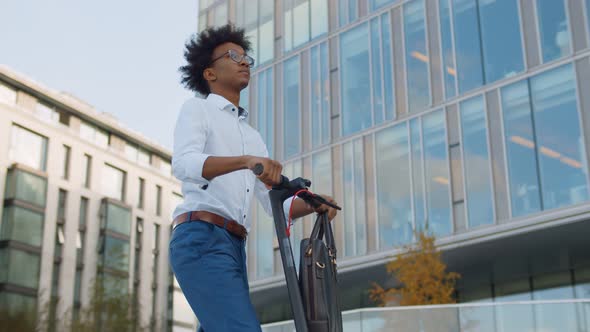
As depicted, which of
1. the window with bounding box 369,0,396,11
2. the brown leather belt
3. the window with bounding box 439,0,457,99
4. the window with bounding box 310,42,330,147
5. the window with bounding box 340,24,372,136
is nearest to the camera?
the brown leather belt

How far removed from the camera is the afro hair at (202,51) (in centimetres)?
405

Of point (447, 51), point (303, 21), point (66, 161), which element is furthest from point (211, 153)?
point (66, 161)

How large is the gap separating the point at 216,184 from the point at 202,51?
0.80m

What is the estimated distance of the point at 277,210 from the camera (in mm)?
3422

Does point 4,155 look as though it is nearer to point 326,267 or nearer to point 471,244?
point 471,244

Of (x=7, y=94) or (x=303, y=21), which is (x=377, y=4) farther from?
(x=7, y=94)

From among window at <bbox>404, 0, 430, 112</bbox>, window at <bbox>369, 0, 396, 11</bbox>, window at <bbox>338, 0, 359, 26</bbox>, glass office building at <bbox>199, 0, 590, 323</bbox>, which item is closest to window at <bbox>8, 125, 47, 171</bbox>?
glass office building at <bbox>199, 0, 590, 323</bbox>

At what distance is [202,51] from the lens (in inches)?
160

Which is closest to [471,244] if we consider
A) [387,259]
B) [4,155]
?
[387,259]

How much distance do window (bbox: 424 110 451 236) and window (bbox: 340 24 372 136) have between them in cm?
219

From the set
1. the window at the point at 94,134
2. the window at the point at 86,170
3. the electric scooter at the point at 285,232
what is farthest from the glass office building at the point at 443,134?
the window at the point at 94,134

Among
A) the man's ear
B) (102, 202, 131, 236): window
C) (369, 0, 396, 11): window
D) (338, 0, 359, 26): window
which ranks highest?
(102, 202, 131, 236): window

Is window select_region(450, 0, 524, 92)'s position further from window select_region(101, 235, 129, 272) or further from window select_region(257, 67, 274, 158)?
window select_region(101, 235, 129, 272)

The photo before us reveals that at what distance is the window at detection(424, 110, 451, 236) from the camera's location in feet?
64.9
